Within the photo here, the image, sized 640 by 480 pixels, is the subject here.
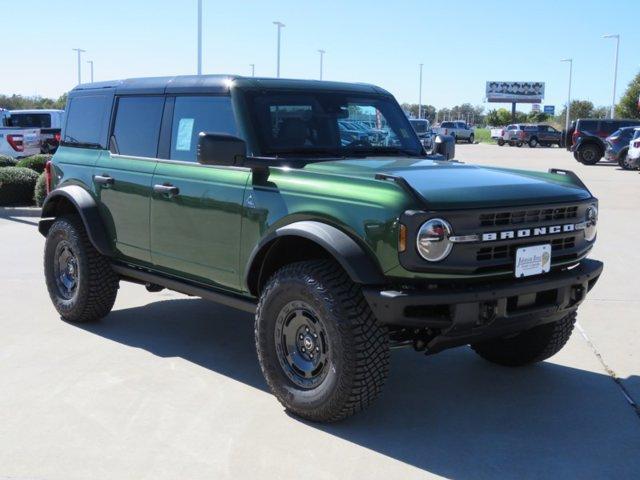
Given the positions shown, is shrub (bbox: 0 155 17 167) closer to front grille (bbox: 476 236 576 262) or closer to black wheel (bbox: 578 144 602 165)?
front grille (bbox: 476 236 576 262)

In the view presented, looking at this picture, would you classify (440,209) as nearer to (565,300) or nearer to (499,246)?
(499,246)

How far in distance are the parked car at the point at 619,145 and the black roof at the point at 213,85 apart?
22872mm

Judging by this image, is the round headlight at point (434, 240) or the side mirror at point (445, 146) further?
the side mirror at point (445, 146)

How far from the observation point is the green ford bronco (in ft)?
12.3

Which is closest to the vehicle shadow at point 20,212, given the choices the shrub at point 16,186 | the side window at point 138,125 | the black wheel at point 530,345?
the shrub at point 16,186

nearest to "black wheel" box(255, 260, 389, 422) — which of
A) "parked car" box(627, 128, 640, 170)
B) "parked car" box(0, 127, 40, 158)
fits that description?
"parked car" box(0, 127, 40, 158)

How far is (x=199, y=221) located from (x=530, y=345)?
2.27 meters

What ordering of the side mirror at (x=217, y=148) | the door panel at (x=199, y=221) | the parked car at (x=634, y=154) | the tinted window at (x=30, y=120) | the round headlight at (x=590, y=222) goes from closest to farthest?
the side mirror at (x=217, y=148), the round headlight at (x=590, y=222), the door panel at (x=199, y=221), the parked car at (x=634, y=154), the tinted window at (x=30, y=120)

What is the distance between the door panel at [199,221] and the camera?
4.61 m

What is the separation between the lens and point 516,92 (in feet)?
310

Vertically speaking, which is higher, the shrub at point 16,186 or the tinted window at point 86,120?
the tinted window at point 86,120

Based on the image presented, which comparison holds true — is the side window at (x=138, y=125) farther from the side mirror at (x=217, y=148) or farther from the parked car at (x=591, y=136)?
the parked car at (x=591, y=136)

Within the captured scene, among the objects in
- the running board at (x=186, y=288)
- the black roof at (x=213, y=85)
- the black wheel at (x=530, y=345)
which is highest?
the black roof at (x=213, y=85)

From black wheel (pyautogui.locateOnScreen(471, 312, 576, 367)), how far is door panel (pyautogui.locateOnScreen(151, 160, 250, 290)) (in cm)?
182
